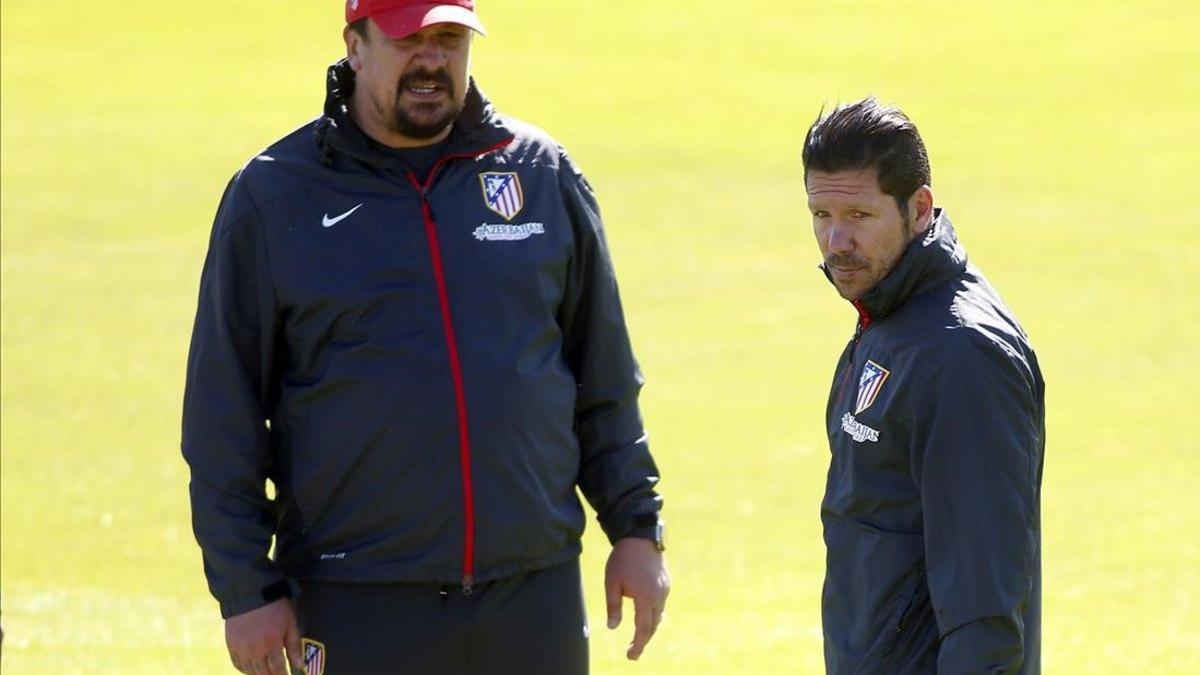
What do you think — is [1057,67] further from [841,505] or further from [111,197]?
[841,505]

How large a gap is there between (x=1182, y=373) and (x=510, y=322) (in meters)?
13.1

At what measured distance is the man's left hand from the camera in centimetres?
454

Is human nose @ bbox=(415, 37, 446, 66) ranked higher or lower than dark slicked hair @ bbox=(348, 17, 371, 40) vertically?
lower

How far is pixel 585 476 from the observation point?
4.62 m

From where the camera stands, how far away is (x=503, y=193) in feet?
14.4

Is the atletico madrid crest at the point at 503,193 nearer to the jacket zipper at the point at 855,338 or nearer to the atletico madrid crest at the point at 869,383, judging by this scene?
the jacket zipper at the point at 855,338

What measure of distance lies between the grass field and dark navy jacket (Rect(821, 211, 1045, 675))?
523cm

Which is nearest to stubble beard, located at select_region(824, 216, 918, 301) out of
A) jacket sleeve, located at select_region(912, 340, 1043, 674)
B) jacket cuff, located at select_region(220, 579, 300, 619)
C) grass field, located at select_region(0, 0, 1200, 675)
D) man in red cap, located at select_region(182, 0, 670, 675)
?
jacket sleeve, located at select_region(912, 340, 1043, 674)

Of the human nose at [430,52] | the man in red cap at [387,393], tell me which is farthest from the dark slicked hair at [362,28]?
the human nose at [430,52]

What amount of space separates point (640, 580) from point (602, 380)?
0.45m

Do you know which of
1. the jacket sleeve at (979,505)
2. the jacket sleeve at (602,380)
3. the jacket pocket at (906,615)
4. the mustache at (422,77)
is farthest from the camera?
the jacket sleeve at (602,380)

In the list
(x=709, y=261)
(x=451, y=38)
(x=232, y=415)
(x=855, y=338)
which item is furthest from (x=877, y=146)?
(x=709, y=261)

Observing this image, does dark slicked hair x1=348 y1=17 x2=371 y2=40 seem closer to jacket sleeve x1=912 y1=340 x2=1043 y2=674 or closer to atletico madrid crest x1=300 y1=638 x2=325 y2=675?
atletico madrid crest x1=300 y1=638 x2=325 y2=675

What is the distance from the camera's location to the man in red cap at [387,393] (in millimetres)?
4242
